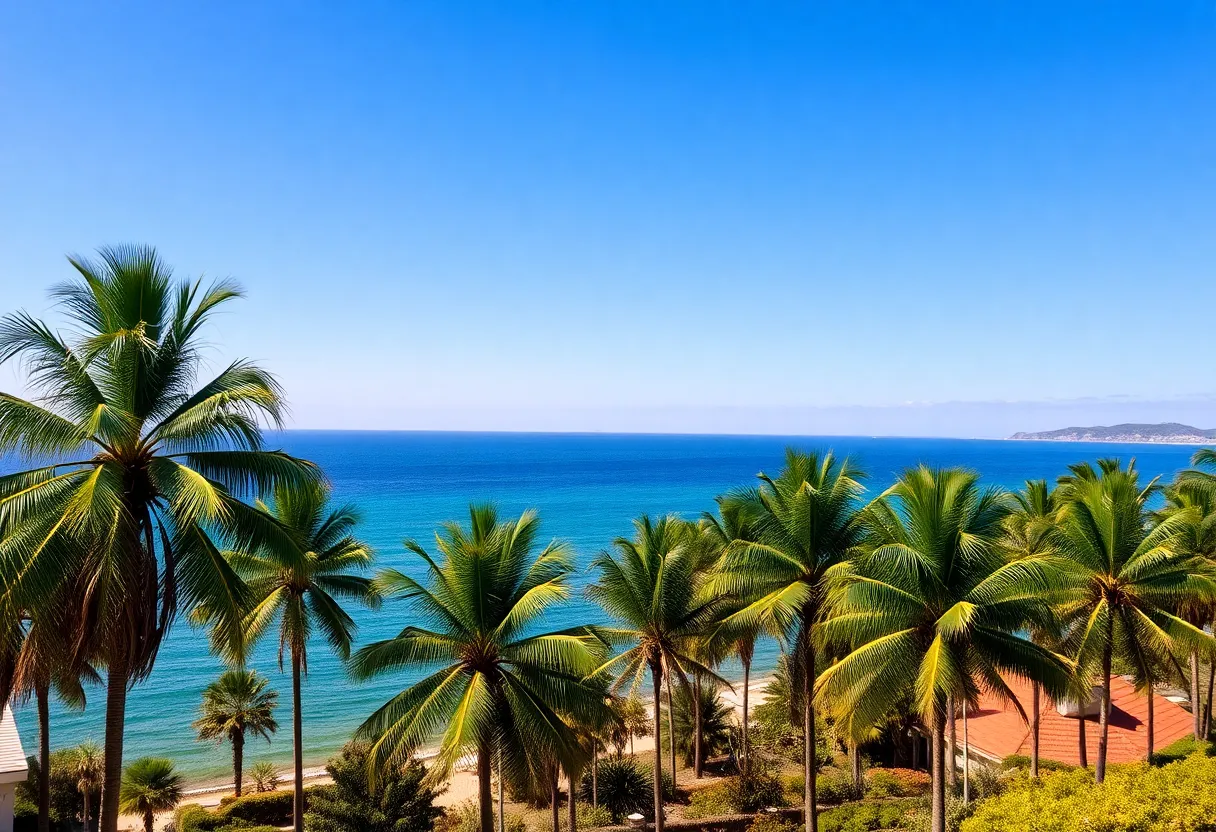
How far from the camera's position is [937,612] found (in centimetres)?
1552

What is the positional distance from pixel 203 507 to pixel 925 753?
95.1 feet

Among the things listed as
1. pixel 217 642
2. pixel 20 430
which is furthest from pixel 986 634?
pixel 20 430

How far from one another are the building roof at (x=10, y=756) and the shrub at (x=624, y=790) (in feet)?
50.4

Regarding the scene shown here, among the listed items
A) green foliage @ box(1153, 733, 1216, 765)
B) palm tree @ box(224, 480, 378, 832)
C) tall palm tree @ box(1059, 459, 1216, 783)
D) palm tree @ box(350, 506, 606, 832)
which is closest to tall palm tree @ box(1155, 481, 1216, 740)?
green foliage @ box(1153, 733, 1216, 765)

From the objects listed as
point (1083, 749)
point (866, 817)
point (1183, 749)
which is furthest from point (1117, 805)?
point (1183, 749)

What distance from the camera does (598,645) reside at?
16875mm

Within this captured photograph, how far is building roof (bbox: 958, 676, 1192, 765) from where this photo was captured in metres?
25.5

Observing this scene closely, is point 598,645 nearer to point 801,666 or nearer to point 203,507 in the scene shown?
point 801,666

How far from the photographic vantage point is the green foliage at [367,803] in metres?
18.0

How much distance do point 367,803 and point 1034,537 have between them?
2097 centimetres

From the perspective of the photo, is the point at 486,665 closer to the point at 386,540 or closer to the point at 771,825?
the point at 771,825

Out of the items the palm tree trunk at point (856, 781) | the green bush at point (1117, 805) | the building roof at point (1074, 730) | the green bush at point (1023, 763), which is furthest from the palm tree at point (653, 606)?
the green bush at point (1023, 763)

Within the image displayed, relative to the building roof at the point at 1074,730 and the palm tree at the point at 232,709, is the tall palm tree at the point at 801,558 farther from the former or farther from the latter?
the palm tree at the point at 232,709

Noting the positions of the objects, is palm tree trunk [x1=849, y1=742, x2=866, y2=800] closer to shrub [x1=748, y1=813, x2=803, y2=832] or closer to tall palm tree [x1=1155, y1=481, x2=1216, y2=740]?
shrub [x1=748, y1=813, x2=803, y2=832]
